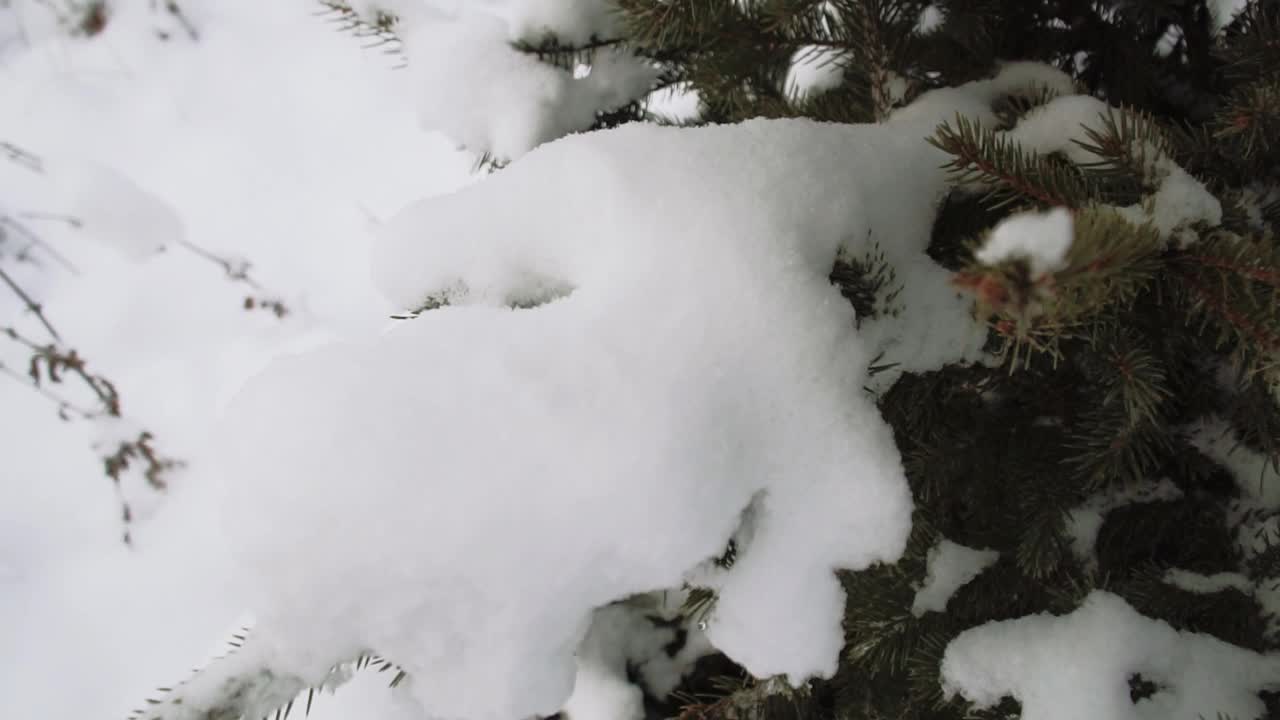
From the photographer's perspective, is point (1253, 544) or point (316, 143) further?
point (316, 143)

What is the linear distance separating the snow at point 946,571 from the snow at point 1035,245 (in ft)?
2.25

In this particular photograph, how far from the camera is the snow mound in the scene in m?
0.58

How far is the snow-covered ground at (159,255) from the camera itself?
235 cm

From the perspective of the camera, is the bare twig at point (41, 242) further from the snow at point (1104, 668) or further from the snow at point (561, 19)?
the snow at point (1104, 668)

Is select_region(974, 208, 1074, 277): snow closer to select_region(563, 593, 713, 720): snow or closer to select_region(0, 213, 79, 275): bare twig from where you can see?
select_region(563, 593, 713, 720): snow

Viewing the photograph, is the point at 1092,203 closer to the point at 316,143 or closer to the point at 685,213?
the point at 685,213

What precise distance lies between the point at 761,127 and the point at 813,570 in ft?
1.50

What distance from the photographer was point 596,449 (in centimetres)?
59

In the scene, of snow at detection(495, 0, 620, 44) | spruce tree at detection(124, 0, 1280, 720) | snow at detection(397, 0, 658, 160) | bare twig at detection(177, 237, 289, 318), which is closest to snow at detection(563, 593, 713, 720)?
spruce tree at detection(124, 0, 1280, 720)

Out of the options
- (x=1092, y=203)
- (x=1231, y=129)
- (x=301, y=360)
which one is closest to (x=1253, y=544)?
(x=1231, y=129)

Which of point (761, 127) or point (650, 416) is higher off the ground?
point (761, 127)

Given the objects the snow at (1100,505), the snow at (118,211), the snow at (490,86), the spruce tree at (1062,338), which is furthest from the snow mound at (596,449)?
the snow at (118,211)

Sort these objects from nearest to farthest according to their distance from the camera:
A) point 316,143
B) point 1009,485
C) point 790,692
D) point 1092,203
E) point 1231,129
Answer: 1. point 1092,203
2. point 1231,129
3. point 790,692
4. point 1009,485
5. point 316,143

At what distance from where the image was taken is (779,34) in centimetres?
94
